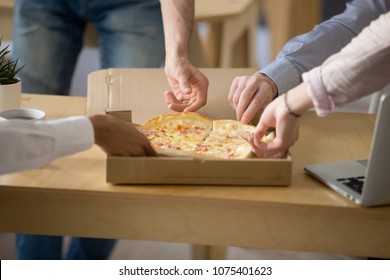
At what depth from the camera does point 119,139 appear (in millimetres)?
1320

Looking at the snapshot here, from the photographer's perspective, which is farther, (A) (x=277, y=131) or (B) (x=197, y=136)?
(B) (x=197, y=136)

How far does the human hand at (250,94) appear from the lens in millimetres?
1589

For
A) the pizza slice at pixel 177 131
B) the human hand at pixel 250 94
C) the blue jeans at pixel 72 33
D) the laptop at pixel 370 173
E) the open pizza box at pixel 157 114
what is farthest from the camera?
the blue jeans at pixel 72 33

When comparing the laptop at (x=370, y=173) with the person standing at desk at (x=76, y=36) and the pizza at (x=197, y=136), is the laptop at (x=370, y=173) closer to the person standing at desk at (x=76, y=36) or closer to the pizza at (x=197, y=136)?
the pizza at (x=197, y=136)

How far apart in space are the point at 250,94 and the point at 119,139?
1.30ft

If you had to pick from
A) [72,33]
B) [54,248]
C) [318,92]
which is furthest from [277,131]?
[72,33]

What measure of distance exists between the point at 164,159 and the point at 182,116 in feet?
0.99

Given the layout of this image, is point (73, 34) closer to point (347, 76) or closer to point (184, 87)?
point (184, 87)

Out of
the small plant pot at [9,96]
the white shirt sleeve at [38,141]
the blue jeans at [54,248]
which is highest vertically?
the small plant pot at [9,96]

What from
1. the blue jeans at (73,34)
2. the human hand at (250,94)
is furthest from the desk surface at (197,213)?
the blue jeans at (73,34)

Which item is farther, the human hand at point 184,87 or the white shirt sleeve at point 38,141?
the human hand at point 184,87

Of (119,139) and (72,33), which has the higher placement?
(72,33)

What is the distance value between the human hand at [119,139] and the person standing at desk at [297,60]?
12.8 inches

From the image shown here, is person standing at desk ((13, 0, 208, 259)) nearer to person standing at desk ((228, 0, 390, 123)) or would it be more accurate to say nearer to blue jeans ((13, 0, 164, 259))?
blue jeans ((13, 0, 164, 259))
